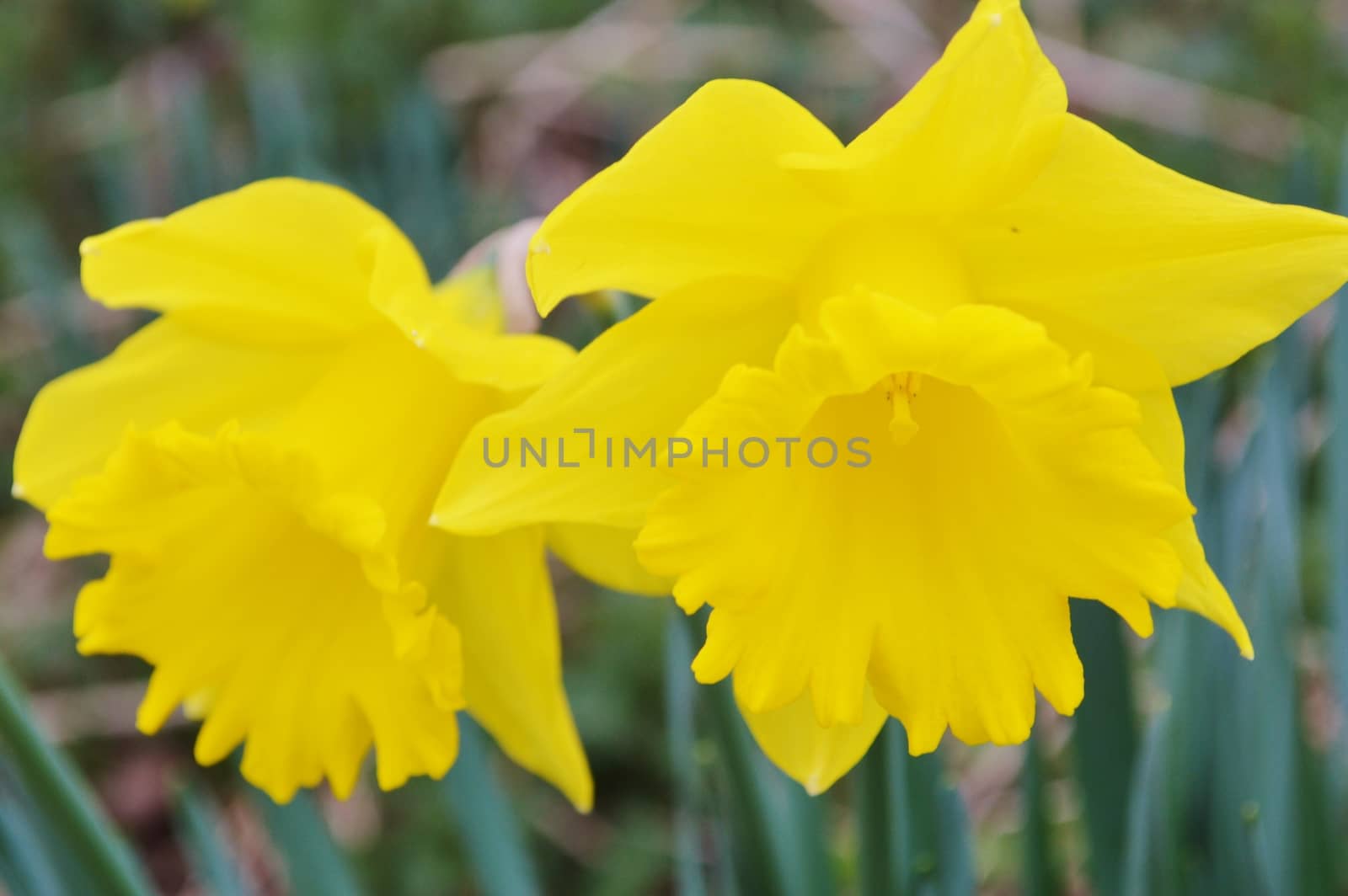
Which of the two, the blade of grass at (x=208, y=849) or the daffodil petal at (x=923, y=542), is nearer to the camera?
the daffodil petal at (x=923, y=542)

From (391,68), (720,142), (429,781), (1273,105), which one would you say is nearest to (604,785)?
(429,781)

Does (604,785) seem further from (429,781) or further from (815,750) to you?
(815,750)

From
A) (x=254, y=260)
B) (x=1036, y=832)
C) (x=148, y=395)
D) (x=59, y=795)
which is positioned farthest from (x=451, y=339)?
(x=1036, y=832)

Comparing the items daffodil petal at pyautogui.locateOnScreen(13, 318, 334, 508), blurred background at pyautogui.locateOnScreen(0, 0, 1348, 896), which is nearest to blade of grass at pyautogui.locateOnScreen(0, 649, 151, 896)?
blurred background at pyautogui.locateOnScreen(0, 0, 1348, 896)

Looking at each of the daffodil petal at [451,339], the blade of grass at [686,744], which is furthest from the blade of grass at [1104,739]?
the daffodil petal at [451,339]

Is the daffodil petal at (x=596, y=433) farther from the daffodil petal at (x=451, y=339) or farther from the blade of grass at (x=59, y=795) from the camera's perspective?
the blade of grass at (x=59, y=795)

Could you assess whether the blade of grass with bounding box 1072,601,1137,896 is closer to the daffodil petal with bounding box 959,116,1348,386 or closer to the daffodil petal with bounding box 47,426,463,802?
the daffodil petal with bounding box 959,116,1348,386

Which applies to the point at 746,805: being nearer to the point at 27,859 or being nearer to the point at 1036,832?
the point at 1036,832
